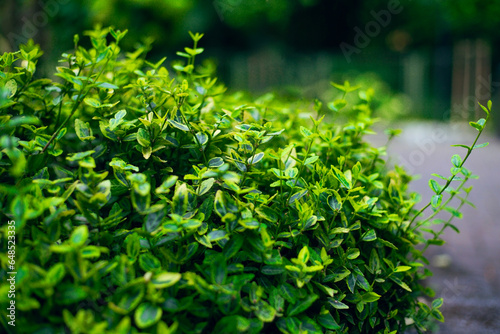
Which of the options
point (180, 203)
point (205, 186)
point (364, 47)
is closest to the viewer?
point (180, 203)

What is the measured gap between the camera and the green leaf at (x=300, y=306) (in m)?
1.14

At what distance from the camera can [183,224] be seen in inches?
41.6

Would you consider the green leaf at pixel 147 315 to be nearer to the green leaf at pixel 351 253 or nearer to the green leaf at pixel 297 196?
the green leaf at pixel 297 196

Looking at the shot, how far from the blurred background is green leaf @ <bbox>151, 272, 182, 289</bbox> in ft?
14.3

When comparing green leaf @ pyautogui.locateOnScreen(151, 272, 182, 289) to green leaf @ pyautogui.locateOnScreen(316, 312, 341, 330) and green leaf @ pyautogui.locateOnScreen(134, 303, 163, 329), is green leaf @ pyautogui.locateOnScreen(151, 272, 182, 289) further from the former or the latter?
green leaf @ pyautogui.locateOnScreen(316, 312, 341, 330)

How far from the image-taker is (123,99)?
1.69 metres

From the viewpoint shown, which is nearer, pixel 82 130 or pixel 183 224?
pixel 183 224

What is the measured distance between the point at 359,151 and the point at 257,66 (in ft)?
49.7

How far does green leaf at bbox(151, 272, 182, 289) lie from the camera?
3.09ft

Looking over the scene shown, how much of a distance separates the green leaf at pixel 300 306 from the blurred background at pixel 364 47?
Answer: 13.1 ft

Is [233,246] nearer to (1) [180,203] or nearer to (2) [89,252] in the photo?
(1) [180,203]

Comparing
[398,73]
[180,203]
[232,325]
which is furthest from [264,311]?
[398,73]

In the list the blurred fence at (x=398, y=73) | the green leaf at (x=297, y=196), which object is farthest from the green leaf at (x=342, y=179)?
the blurred fence at (x=398, y=73)

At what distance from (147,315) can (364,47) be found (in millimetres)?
20179
